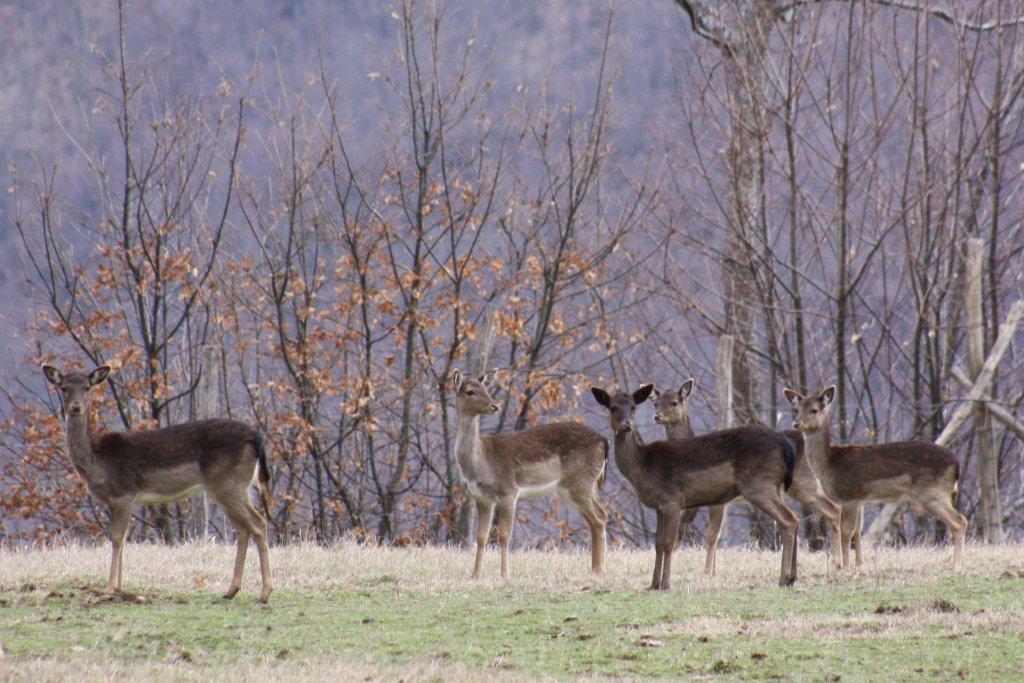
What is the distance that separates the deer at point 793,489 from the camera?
12.7 meters

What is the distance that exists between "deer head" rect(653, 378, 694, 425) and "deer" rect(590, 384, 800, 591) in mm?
1890

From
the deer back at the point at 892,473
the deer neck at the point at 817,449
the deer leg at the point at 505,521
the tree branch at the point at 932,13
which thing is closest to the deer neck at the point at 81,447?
the deer leg at the point at 505,521

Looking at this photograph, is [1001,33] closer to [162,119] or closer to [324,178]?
[324,178]

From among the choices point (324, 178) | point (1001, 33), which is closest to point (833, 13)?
point (1001, 33)

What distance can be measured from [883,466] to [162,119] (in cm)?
1216

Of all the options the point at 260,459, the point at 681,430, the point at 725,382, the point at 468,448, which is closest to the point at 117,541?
the point at 260,459

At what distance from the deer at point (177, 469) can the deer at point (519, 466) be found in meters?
1.92

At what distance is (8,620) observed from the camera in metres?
9.78

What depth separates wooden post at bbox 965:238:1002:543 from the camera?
1723 cm

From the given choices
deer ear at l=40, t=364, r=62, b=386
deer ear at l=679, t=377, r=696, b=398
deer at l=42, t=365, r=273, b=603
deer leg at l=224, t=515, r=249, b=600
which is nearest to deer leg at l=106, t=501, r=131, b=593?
deer at l=42, t=365, r=273, b=603

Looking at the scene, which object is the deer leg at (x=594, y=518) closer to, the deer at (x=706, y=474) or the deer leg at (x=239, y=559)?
the deer at (x=706, y=474)

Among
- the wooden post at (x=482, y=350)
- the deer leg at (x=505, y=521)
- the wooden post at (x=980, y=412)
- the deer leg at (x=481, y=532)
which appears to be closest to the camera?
the deer leg at (x=481, y=532)

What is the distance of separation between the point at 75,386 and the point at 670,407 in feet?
17.8

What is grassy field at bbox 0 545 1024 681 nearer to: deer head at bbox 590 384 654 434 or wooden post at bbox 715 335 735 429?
deer head at bbox 590 384 654 434
